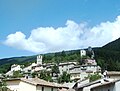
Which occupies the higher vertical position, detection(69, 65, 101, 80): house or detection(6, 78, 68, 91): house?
detection(69, 65, 101, 80): house

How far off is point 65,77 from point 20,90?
88870 mm

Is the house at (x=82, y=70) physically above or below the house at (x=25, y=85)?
above

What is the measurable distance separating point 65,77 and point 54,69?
139ft

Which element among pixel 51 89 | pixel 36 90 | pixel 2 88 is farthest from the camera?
pixel 51 89

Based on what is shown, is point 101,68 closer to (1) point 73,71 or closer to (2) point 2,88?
(1) point 73,71

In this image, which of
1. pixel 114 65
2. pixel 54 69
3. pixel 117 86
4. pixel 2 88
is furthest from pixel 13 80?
pixel 54 69

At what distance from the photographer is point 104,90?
40.5 m

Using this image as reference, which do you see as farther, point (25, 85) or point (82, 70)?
point (82, 70)

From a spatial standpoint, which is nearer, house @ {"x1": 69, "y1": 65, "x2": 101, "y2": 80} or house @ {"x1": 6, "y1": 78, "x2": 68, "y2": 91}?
house @ {"x1": 6, "y1": 78, "x2": 68, "y2": 91}

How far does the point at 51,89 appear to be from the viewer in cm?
5834

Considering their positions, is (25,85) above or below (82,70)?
below

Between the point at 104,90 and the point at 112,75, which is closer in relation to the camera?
the point at 104,90

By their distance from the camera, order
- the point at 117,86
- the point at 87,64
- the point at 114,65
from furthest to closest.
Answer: the point at 87,64 < the point at 114,65 < the point at 117,86

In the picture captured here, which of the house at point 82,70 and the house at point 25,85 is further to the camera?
the house at point 82,70
